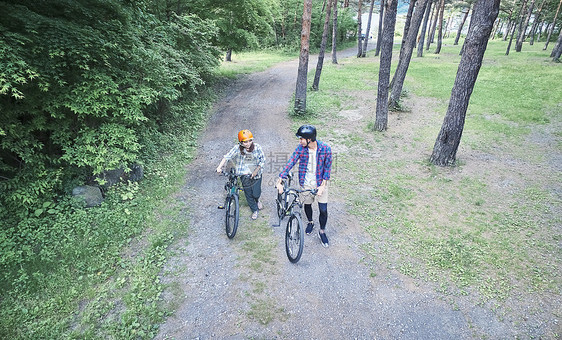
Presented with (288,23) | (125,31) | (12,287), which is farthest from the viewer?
(288,23)

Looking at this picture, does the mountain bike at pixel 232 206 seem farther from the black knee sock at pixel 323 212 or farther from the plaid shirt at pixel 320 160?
the black knee sock at pixel 323 212

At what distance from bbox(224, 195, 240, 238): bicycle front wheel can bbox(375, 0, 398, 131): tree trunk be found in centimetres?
889

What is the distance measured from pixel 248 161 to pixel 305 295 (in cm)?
288

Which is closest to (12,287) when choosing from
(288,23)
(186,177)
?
(186,177)

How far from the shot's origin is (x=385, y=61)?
450 inches

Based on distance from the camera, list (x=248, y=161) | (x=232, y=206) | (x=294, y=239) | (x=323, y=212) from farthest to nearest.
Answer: (x=248, y=161)
(x=232, y=206)
(x=323, y=212)
(x=294, y=239)

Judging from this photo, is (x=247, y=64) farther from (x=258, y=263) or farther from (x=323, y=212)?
(x=258, y=263)

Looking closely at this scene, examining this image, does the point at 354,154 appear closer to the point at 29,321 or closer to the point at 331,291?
the point at 331,291

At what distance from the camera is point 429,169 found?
9.02 m

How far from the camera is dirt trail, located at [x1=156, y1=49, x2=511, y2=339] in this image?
156 inches

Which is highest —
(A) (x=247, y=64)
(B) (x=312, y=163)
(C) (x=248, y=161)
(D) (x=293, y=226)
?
(A) (x=247, y=64)

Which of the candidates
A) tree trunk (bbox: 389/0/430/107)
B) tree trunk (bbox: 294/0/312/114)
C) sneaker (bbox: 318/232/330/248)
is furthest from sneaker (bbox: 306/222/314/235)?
tree trunk (bbox: 389/0/430/107)

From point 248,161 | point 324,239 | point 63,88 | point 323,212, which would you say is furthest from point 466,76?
point 63,88

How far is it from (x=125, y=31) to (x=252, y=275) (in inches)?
248
